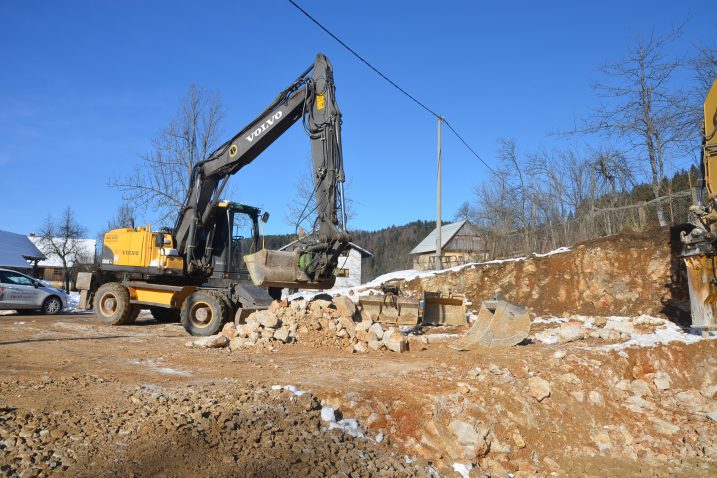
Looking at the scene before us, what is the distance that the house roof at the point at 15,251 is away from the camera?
36531 millimetres

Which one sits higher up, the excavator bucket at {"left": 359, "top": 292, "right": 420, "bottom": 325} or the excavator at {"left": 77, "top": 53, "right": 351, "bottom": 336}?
the excavator at {"left": 77, "top": 53, "right": 351, "bottom": 336}

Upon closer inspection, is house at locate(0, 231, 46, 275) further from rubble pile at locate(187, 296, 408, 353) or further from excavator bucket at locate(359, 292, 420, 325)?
rubble pile at locate(187, 296, 408, 353)

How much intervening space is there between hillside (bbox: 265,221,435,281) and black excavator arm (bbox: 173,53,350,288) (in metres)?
45.9

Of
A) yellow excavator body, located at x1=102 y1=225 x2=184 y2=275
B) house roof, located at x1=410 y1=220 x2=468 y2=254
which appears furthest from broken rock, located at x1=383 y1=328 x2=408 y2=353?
house roof, located at x1=410 y1=220 x2=468 y2=254

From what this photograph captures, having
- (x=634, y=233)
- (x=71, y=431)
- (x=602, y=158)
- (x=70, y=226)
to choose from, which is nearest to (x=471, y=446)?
(x=71, y=431)

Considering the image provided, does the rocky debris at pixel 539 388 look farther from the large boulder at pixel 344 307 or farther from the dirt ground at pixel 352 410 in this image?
the large boulder at pixel 344 307

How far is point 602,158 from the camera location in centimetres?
2138

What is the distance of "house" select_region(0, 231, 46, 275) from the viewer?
3656 cm

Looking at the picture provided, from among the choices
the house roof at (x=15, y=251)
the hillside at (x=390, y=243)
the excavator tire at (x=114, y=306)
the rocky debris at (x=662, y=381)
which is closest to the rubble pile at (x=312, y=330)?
the rocky debris at (x=662, y=381)

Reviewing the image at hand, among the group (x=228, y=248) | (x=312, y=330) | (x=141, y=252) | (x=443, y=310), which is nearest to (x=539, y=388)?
(x=312, y=330)

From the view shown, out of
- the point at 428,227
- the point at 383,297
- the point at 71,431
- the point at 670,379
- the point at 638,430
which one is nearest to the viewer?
the point at 71,431

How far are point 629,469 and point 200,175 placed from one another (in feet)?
36.0

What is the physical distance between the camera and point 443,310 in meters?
13.6

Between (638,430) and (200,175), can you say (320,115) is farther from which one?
(638,430)
